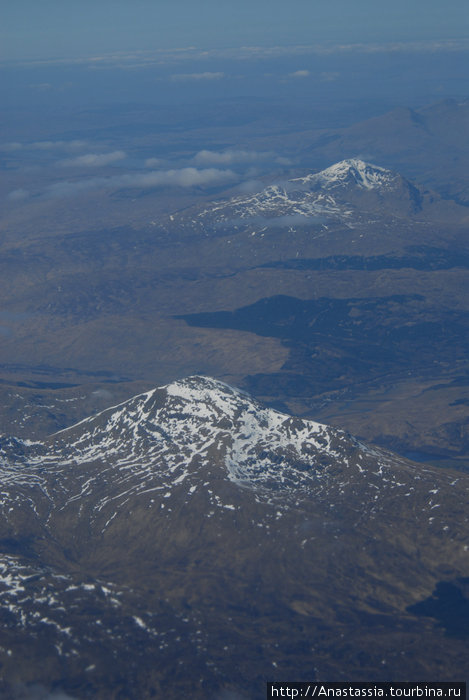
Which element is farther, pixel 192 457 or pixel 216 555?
pixel 192 457

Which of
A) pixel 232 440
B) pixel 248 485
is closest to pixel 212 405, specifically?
pixel 232 440

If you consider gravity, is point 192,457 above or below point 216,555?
above

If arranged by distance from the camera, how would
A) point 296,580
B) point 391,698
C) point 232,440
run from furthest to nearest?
point 232,440
point 296,580
point 391,698

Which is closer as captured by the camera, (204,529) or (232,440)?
(204,529)

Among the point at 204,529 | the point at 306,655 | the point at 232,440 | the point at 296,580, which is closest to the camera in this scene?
the point at 306,655

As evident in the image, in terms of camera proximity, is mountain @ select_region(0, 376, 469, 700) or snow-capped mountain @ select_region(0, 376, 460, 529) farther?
snow-capped mountain @ select_region(0, 376, 460, 529)

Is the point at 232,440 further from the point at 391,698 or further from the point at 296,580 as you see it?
the point at 391,698

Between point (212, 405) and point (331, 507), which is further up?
point (212, 405)

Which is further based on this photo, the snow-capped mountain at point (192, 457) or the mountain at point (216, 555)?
the snow-capped mountain at point (192, 457)
